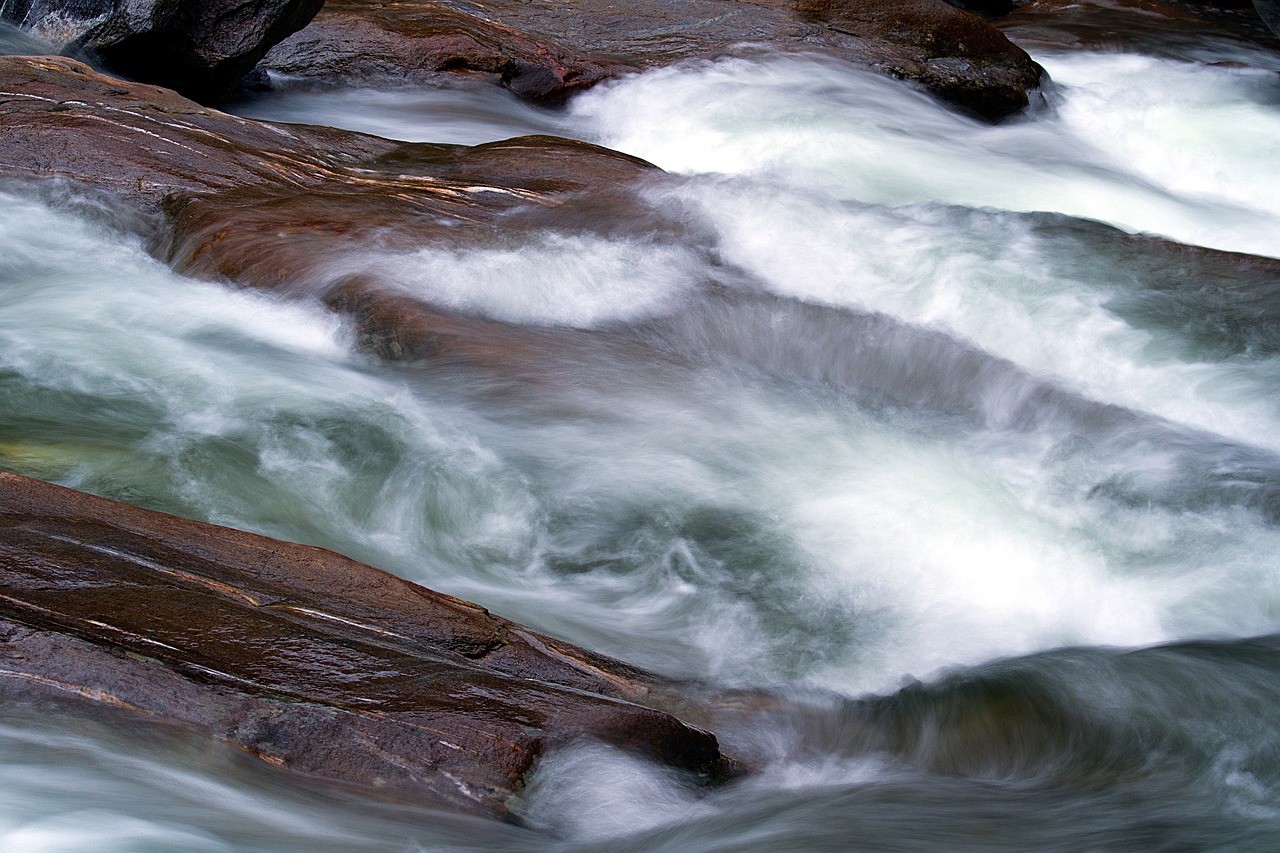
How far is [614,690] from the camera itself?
3645 mm

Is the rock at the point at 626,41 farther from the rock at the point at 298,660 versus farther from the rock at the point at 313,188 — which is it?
the rock at the point at 298,660

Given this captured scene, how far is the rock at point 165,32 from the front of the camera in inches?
334

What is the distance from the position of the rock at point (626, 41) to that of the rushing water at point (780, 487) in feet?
11.3

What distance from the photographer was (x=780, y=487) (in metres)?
5.13

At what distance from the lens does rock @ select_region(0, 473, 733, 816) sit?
283 cm

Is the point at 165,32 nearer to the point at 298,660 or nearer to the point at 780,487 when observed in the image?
the point at 780,487

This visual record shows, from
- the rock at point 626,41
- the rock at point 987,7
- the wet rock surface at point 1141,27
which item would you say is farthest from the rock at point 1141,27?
the rock at point 626,41

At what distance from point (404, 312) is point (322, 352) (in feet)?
1.36

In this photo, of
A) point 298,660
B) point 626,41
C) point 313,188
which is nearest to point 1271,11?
point 626,41

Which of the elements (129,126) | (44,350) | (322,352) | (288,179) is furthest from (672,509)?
(129,126)

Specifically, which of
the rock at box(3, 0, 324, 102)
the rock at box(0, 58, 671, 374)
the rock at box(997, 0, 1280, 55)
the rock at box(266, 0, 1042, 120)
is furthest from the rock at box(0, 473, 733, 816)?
the rock at box(997, 0, 1280, 55)

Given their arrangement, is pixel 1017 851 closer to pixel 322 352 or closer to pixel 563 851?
pixel 563 851

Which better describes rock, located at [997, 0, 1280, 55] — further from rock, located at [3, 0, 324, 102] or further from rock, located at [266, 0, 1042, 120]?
rock, located at [3, 0, 324, 102]

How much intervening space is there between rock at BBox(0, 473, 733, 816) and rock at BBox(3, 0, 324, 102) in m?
5.80
